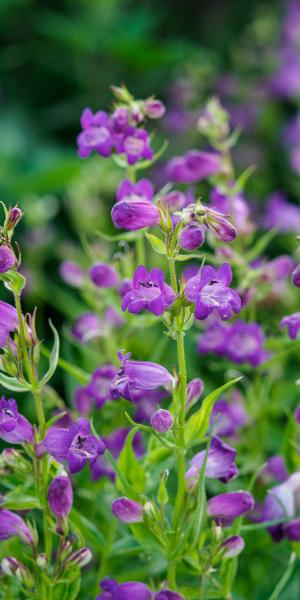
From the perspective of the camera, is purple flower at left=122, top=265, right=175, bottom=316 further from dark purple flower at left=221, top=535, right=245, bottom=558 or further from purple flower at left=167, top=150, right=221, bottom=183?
purple flower at left=167, top=150, right=221, bottom=183

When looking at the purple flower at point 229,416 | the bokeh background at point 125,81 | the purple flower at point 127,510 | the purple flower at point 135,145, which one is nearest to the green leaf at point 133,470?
the purple flower at point 127,510

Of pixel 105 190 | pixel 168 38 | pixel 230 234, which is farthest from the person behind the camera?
pixel 168 38

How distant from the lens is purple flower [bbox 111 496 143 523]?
85cm

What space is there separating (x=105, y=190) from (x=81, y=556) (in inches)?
54.9

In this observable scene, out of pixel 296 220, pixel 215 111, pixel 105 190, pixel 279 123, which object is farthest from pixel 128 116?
pixel 279 123

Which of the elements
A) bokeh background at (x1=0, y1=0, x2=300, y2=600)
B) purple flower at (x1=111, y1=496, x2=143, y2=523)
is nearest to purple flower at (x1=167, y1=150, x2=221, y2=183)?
purple flower at (x1=111, y1=496, x2=143, y2=523)

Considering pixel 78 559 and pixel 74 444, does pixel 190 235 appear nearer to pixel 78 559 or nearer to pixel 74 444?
pixel 74 444

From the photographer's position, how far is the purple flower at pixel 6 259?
760 millimetres

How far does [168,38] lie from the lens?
3283 millimetres

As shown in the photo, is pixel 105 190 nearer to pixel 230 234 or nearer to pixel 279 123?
pixel 279 123

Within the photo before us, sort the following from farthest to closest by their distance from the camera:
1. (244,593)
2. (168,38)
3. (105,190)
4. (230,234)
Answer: (168,38) → (105,190) → (244,593) → (230,234)

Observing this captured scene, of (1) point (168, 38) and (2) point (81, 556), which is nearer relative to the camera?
(2) point (81, 556)

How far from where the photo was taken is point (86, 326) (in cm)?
120

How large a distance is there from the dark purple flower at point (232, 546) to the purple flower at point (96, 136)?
0.46 m
